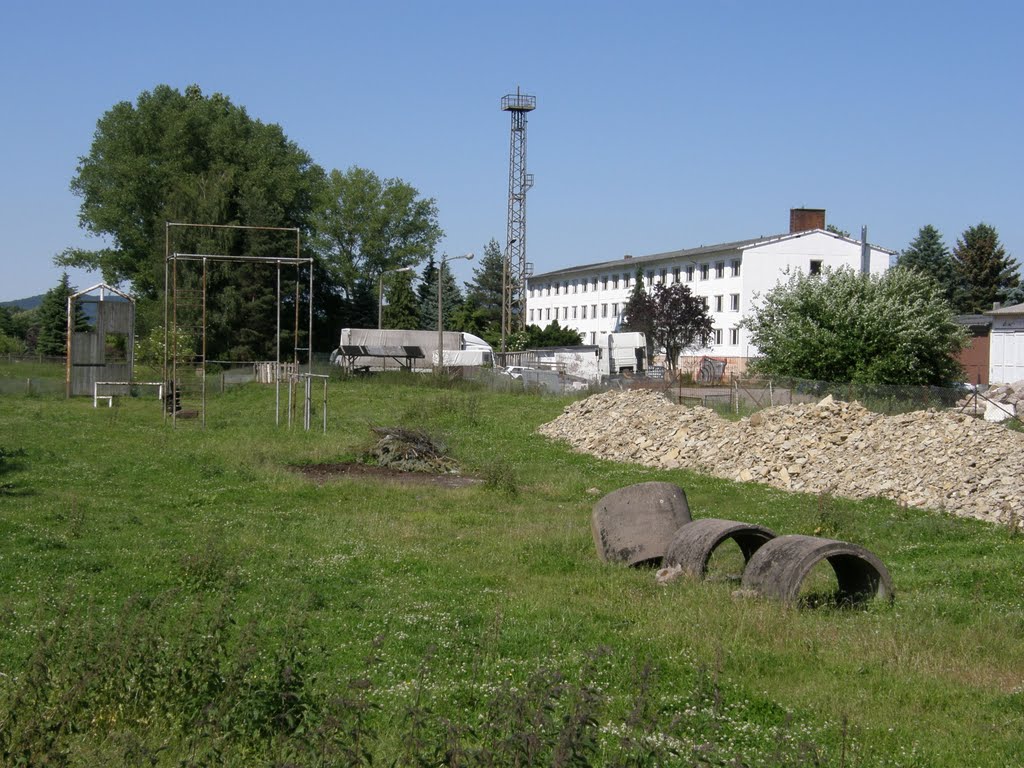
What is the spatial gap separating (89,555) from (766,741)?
781cm

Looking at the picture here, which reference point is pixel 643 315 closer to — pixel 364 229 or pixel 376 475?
pixel 364 229

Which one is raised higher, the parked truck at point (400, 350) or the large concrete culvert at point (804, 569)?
the parked truck at point (400, 350)

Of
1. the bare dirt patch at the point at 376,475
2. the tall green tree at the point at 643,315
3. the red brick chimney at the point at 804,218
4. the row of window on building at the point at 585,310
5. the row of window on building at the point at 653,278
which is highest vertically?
the red brick chimney at the point at 804,218

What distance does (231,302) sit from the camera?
226ft

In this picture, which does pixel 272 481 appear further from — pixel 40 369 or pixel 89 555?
pixel 40 369

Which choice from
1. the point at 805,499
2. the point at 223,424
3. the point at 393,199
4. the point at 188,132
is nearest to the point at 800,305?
the point at 223,424

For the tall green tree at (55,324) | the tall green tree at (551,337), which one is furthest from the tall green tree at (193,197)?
the tall green tree at (551,337)

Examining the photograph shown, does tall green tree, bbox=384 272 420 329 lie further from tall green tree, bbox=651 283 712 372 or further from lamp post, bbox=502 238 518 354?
tall green tree, bbox=651 283 712 372

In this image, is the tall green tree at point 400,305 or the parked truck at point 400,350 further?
the tall green tree at point 400,305

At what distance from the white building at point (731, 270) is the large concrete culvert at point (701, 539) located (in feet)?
183

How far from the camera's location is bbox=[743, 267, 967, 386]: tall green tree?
3991cm

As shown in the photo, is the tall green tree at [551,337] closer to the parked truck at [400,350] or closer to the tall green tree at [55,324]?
the parked truck at [400,350]

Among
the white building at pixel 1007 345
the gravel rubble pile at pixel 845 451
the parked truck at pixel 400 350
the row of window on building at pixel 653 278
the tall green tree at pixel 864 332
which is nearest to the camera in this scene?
the gravel rubble pile at pixel 845 451

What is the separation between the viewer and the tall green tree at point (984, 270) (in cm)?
8144
